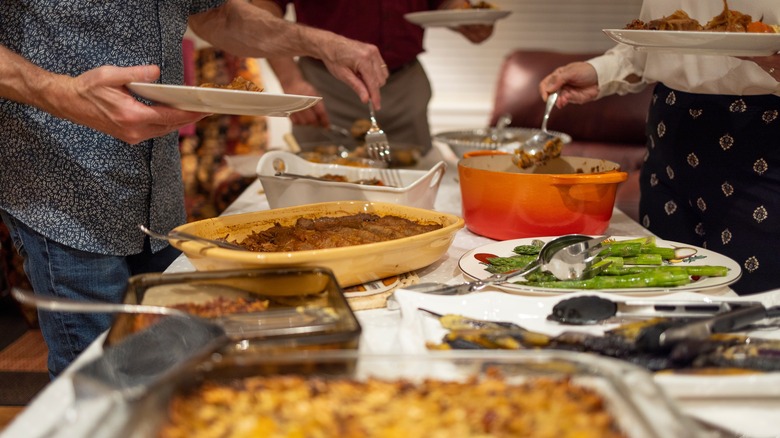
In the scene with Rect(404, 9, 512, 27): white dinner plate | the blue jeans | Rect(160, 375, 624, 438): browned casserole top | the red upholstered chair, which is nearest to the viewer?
Rect(160, 375, 624, 438): browned casserole top

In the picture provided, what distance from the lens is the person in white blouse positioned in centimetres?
168

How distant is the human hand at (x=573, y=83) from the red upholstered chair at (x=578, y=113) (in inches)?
87.1

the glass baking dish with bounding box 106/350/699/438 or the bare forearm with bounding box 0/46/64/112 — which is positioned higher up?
the bare forearm with bounding box 0/46/64/112

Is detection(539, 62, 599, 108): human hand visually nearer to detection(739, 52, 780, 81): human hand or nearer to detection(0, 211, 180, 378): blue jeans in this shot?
detection(739, 52, 780, 81): human hand

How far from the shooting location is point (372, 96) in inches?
82.1

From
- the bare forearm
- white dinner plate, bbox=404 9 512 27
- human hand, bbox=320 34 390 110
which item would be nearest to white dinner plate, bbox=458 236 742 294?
human hand, bbox=320 34 390 110

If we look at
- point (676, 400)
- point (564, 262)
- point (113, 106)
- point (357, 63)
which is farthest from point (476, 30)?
point (676, 400)

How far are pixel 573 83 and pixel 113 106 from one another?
4.30ft

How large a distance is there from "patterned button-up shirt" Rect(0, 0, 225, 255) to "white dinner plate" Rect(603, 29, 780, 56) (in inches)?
42.0

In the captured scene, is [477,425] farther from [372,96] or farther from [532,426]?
[372,96]

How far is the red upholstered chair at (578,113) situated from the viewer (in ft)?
14.3

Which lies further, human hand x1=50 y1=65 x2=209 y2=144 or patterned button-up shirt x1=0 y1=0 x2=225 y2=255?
patterned button-up shirt x1=0 y1=0 x2=225 y2=255

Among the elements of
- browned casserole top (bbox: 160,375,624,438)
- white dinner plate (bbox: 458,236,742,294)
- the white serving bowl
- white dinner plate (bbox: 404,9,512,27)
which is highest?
white dinner plate (bbox: 404,9,512,27)

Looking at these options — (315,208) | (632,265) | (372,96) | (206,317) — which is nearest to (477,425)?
(206,317)
